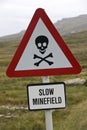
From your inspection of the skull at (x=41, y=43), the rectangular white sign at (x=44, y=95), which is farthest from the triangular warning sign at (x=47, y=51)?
the rectangular white sign at (x=44, y=95)

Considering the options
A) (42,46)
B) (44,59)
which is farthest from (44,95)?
(42,46)

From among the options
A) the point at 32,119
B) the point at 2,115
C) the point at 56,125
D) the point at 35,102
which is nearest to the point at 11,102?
the point at 2,115

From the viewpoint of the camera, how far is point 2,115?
15812mm

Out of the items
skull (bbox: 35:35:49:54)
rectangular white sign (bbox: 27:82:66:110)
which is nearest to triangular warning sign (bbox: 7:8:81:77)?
skull (bbox: 35:35:49:54)

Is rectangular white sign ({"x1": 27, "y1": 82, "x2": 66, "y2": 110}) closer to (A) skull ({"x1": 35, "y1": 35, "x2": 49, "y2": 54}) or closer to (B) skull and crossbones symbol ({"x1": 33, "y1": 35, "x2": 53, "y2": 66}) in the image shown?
(B) skull and crossbones symbol ({"x1": 33, "y1": 35, "x2": 53, "y2": 66})

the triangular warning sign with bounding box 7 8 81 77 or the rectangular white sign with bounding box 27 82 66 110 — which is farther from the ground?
the triangular warning sign with bounding box 7 8 81 77

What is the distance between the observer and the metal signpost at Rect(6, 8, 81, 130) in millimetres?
5520

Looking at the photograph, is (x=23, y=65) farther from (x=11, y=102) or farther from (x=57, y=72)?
(x=11, y=102)

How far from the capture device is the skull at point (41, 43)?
18.0 ft

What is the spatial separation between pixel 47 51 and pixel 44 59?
10 cm

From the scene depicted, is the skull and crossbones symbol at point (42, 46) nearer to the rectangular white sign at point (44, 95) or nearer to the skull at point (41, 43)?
the skull at point (41, 43)

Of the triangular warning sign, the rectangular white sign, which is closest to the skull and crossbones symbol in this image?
the triangular warning sign

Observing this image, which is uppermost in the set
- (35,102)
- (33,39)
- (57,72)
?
(33,39)

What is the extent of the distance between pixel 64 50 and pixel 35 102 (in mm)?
717
